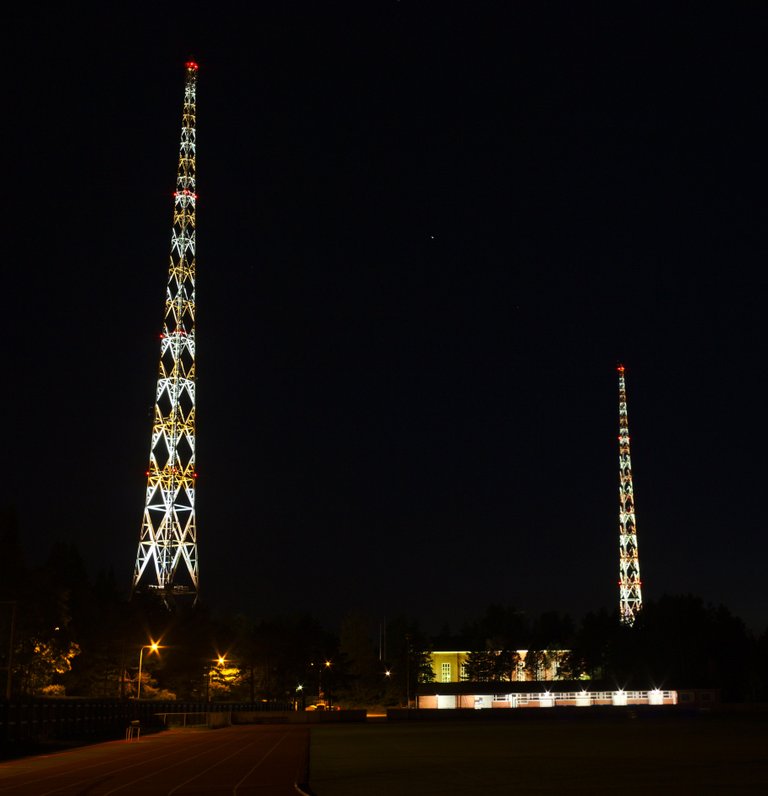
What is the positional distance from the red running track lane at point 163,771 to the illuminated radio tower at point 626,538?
328ft

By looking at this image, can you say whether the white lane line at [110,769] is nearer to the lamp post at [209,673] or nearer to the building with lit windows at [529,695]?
the lamp post at [209,673]

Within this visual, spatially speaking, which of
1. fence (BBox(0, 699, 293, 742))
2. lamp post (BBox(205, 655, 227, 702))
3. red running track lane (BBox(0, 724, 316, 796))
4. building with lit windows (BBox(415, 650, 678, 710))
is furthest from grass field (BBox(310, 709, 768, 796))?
building with lit windows (BBox(415, 650, 678, 710))

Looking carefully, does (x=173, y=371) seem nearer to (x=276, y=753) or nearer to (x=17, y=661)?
(x=17, y=661)

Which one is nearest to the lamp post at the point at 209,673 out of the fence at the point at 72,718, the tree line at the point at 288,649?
the tree line at the point at 288,649

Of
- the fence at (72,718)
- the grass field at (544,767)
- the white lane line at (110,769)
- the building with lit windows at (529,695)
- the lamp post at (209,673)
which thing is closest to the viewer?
the grass field at (544,767)

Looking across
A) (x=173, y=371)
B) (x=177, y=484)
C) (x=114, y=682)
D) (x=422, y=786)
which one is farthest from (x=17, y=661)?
(x=422, y=786)

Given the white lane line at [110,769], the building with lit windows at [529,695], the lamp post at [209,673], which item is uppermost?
the white lane line at [110,769]

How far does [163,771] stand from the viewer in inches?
1224

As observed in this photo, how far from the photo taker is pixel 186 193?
98438 millimetres

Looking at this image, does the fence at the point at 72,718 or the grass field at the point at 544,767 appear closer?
the grass field at the point at 544,767

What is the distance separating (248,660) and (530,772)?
104 meters

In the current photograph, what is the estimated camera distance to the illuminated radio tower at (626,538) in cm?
13950

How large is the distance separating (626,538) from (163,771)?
11504 centimetres

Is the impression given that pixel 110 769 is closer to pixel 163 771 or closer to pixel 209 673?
pixel 163 771
